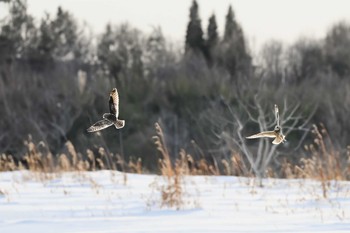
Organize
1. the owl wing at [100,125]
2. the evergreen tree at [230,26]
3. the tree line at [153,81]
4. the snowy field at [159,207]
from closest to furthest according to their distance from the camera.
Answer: the owl wing at [100,125] < the snowy field at [159,207] < the tree line at [153,81] < the evergreen tree at [230,26]

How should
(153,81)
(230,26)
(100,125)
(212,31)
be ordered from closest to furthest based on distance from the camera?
(100,125), (153,81), (230,26), (212,31)

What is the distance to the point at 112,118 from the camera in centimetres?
91

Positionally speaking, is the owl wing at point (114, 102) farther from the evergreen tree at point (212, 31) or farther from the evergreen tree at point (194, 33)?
the evergreen tree at point (212, 31)

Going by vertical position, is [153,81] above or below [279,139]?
above

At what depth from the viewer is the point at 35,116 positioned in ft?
79.3

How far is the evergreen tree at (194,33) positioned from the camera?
28969mm

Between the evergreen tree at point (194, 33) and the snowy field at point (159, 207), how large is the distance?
72.6 feet

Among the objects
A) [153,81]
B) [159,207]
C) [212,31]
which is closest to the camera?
[159,207]

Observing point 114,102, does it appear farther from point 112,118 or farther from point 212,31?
point 212,31

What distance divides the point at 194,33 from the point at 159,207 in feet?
79.6

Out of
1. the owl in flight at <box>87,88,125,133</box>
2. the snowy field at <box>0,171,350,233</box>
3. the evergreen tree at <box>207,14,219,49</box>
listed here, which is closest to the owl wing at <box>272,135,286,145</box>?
the owl in flight at <box>87,88,125,133</box>

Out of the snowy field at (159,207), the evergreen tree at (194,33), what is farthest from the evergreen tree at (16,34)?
the snowy field at (159,207)

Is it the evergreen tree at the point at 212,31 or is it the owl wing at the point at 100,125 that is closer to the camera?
the owl wing at the point at 100,125

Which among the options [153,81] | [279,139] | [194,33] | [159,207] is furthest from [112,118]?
[194,33]
